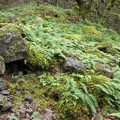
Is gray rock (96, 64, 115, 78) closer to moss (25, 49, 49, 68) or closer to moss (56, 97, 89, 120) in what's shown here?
moss (25, 49, 49, 68)

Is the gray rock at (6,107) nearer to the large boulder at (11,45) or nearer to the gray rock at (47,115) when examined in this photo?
the gray rock at (47,115)

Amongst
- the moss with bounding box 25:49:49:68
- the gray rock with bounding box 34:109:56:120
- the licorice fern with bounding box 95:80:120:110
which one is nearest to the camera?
the gray rock with bounding box 34:109:56:120

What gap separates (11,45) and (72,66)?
6.50 ft

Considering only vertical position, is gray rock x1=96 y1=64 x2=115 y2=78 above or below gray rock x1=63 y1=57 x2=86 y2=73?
below

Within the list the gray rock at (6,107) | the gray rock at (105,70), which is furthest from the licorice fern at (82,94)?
the gray rock at (6,107)

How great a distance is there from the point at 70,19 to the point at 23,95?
39.0 feet

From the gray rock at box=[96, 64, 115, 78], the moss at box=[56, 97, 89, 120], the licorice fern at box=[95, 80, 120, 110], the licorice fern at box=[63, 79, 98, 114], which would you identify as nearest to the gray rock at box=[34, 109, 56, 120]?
the moss at box=[56, 97, 89, 120]

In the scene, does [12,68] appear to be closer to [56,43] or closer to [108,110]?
[56,43]

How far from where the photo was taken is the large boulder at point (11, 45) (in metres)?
6.56

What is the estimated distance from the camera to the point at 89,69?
7340mm

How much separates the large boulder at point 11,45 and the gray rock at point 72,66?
1.38 metres

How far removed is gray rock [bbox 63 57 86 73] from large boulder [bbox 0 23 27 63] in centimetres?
138

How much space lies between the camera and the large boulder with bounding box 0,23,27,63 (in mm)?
6559

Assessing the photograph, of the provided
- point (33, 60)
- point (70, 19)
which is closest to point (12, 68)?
point (33, 60)
